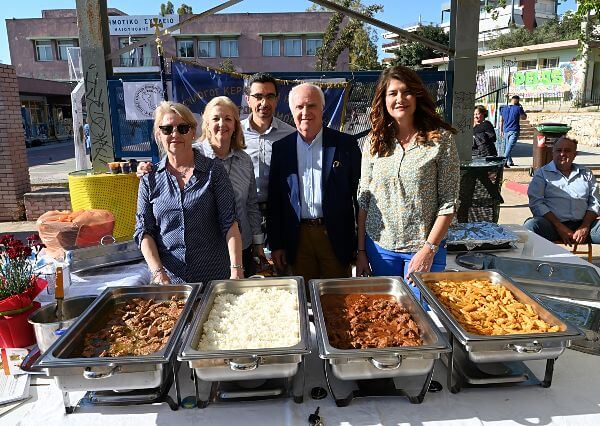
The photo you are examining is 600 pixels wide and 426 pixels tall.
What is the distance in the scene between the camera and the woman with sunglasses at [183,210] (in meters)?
2.05

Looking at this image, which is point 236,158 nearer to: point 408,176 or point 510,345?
point 408,176

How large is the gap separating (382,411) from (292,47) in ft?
103

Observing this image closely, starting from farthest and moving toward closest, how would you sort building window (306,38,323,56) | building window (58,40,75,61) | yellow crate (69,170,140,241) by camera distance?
building window (58,40,75,61) < building window (306,38,323,56) < yellow crate (69,170,140,241)

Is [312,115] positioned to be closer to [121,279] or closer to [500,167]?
[121,279]

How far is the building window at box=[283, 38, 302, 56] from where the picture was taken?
30.0 metres

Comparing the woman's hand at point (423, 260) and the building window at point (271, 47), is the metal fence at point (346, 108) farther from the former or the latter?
the building window at point (271, 47)

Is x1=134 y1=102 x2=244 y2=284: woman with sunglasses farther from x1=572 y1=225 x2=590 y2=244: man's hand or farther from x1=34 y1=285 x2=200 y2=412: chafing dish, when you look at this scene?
x1=572 y1=225 x2=590 y2=244: man's hand

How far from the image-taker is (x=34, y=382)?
1.55m

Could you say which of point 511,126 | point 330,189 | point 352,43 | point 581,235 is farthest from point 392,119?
point 352,43

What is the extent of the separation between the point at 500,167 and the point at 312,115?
240 cm

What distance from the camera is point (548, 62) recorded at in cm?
2627

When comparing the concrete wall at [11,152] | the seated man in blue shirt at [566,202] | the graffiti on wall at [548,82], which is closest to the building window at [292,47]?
the graffiti on wall at [548,82]

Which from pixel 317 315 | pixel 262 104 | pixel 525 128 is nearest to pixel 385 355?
pixel 317 315

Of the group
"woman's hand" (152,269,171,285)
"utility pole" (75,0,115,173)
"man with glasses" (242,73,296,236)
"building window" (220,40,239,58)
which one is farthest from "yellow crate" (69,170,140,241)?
"building window" (220,40,239,58)
